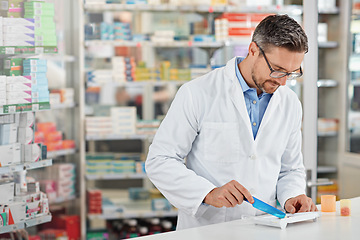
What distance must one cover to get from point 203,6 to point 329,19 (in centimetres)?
128

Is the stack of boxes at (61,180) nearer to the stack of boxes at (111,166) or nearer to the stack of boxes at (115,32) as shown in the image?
the stack of boxes at (111,166)

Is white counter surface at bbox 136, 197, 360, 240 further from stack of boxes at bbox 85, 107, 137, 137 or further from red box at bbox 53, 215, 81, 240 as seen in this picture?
red box at bbox 53, 215, 81, 240

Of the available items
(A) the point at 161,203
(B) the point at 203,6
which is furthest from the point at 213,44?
(A) the point at 161,203

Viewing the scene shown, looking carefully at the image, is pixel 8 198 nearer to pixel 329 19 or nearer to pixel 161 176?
pixel 161 176

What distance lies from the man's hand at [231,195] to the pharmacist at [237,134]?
0.09 metres

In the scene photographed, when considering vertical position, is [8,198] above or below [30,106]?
below

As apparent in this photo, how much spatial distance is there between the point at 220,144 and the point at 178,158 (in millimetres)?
210

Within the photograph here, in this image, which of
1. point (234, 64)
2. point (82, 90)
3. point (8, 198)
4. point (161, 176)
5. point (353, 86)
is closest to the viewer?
point (161, 176)

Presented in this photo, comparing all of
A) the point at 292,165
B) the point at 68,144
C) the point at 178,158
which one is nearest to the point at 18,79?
the point at 178,158

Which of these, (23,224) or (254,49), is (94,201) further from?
(254,49)

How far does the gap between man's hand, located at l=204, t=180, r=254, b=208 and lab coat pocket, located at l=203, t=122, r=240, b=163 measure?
0.30 metres

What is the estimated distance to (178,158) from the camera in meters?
2.47

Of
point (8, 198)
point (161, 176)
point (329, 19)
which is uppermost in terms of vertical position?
point (329, 19)

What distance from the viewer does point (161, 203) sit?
564 centimetres
